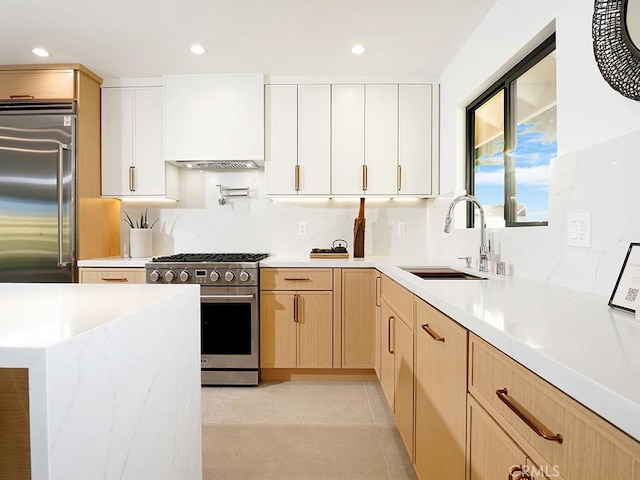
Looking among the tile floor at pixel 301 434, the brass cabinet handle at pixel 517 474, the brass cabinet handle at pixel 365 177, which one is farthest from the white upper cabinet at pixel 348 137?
the brass cabinet handle at pixel 517 474

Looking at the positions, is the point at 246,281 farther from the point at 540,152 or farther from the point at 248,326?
the point at 540,152

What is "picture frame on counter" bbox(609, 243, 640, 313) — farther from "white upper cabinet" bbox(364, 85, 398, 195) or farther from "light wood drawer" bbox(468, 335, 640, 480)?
"white upper cabinet" bbox(364, 85, 398, 195)

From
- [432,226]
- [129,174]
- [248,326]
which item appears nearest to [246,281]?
[248,326]

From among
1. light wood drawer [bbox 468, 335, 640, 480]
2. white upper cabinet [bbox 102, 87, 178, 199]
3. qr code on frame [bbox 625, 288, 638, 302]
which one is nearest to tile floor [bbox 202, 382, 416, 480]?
light wood drawer [bbox 468, 335, 640, 480]

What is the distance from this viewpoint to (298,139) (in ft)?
9.91

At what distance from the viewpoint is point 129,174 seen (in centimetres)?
307

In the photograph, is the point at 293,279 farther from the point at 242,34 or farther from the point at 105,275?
the point at 242,34

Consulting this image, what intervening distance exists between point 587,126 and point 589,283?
56 centimetres

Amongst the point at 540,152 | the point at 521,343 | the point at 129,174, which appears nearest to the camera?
the point at 521,343

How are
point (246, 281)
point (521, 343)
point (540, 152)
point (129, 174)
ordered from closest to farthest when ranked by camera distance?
point (521, 343)
point (540, 152)
point (246, 281)
point (129, 174)

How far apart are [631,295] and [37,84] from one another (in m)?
3.76

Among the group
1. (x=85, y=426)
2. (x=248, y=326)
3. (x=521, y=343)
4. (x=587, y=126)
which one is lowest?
(x=248, y=326)

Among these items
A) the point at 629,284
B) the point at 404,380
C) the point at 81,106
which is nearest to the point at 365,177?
the point at 404,380

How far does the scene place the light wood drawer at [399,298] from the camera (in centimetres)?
171
